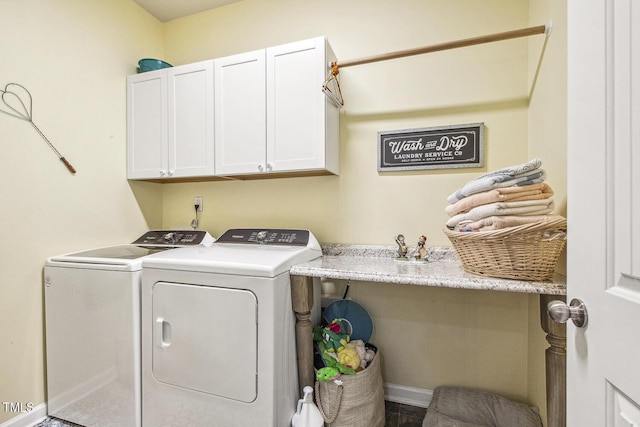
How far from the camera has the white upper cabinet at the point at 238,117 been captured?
1763mm

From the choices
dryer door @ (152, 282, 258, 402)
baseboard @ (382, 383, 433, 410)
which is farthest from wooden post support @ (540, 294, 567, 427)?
dryer door @ (152, 282, 258, 402)

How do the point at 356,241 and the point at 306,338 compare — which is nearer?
the point at 306,338

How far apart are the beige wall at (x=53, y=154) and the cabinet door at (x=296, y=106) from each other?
1243 millimetres

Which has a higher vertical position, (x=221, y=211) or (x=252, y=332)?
(x=221, y=211)

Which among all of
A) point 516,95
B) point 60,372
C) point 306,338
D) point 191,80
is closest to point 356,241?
point 306,338

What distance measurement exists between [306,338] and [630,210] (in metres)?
1.31

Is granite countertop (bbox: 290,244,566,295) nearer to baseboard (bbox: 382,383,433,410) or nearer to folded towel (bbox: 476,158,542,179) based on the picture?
folded towel (bbox: 476,158,542,179)

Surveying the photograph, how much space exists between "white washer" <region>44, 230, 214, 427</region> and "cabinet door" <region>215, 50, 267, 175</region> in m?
0.83

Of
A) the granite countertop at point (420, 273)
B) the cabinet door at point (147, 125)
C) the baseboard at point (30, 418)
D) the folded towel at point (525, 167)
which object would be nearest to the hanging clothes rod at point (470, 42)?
the folded towel at point (525, 167)

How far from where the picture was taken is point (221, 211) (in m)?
2.34

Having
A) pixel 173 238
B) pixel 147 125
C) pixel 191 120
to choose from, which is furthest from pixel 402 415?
pixel 147 125

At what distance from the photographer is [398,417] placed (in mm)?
1718

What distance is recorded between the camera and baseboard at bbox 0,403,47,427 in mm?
1551

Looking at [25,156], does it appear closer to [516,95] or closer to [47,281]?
[47,281]
